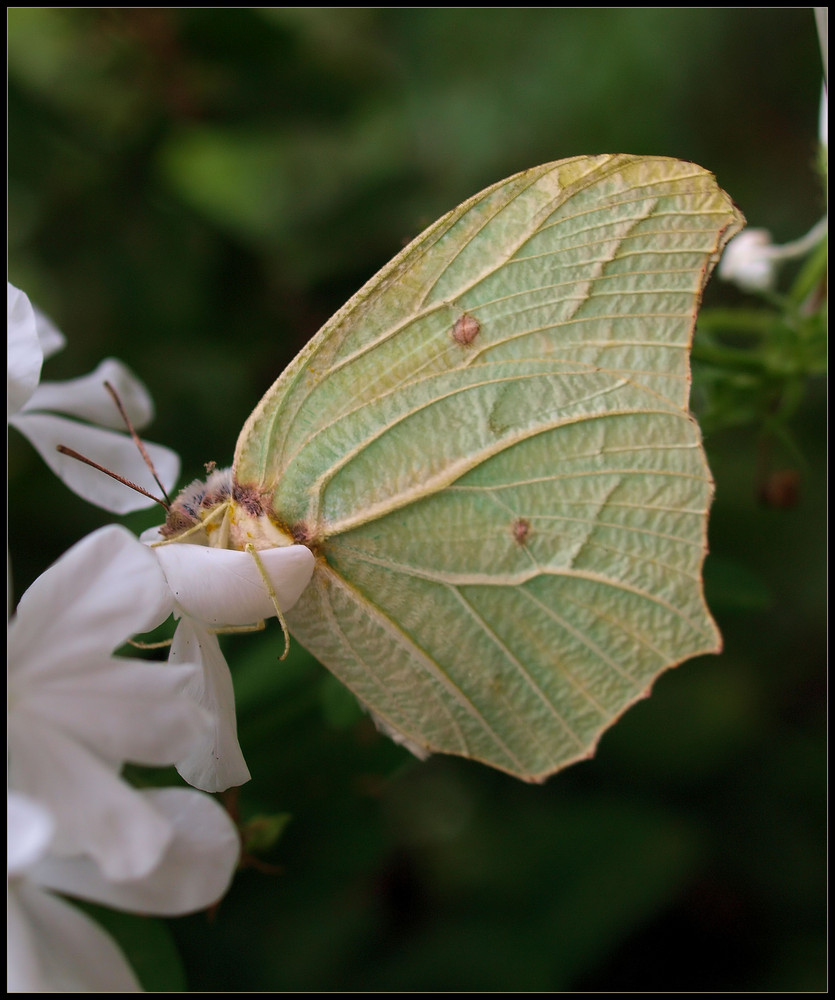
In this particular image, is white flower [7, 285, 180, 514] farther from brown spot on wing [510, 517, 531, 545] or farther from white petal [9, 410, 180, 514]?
brown spot on wing [510, 517, 531, 545]

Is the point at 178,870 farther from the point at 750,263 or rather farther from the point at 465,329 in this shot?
the point at 750,263

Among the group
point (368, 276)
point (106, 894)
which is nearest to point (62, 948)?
point (106, 894)

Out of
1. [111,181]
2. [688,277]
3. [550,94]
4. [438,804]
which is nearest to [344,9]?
[550,94]

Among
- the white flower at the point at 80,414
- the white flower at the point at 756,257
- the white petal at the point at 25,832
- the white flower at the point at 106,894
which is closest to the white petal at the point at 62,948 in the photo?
the white flower at the point at 106,894

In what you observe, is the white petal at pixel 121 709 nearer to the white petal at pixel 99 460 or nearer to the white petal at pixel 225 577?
the white petal at pixel 225 577

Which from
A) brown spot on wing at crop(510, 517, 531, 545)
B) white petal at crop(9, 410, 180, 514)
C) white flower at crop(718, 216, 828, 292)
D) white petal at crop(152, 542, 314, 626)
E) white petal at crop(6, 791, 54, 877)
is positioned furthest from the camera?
white flower at crop(718, 216, 828, 292)

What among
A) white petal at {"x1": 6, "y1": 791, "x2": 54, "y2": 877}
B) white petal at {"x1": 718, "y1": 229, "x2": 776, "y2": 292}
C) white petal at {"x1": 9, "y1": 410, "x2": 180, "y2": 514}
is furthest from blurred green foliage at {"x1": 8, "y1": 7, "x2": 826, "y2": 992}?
white petal at {"x1": 6, "y1": 791, "x2": 54, "y2": 877}
